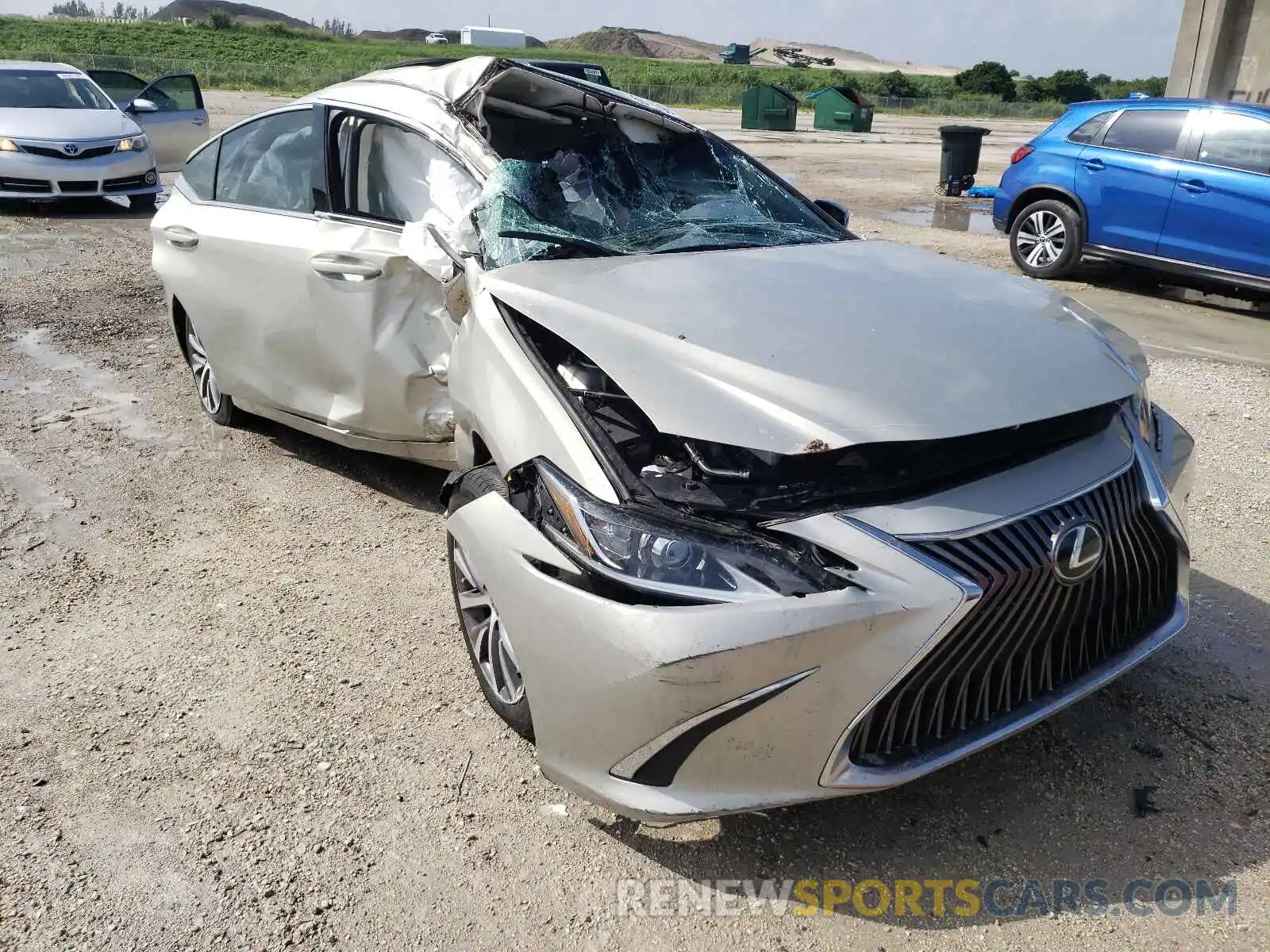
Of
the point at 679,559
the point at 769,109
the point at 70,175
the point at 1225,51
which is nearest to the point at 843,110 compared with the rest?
the point at 769,109

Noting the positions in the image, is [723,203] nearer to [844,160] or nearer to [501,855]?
[501,855]

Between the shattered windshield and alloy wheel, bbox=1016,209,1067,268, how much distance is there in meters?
6.10

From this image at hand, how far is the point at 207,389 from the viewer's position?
5180 millimetres

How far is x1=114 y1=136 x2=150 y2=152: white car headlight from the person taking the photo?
11.5 metres

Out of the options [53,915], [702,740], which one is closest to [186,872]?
[53,915]

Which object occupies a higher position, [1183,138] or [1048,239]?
[1183,138]

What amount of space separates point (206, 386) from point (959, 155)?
13244mm

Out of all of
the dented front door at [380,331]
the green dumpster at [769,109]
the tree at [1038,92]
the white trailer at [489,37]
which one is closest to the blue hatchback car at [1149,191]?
the dented front door at [380,331]

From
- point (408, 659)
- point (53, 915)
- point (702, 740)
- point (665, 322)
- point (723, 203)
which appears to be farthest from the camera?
point (723, 203)

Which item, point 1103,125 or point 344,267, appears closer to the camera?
point 344,267

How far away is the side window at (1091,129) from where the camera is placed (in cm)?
912

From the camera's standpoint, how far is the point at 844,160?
22141 mm

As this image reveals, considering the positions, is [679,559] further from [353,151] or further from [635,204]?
[353,151]

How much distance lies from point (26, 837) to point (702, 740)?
66.5 inches
